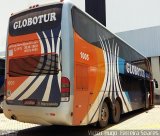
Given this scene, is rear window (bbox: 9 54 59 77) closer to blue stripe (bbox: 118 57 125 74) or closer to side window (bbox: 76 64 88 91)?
side window (bbox: 76 64 88 91)

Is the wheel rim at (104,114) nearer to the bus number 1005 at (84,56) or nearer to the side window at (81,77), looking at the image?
the side window at (81,77)

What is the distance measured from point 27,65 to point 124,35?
22.3 meters

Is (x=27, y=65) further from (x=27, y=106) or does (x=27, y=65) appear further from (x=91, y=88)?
(x=91, y=88)

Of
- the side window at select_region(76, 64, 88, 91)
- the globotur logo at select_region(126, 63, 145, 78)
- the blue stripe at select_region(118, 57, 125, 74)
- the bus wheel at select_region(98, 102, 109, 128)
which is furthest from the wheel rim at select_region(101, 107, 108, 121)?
the globotur logo at select_region(126, 63, 145, 78)

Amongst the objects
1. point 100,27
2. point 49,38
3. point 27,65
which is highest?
point 100,27

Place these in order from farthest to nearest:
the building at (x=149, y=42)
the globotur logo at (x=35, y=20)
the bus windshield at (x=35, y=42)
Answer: the building at (x=149, y=42) < the globotur logo at (x=35, y=20) < the bus windshield at (x=35, y=42)

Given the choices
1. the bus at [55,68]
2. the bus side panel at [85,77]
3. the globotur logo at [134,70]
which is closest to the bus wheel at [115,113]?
the bus at [55,68]

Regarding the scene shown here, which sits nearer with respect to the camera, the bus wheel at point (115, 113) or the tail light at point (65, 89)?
the tail light at point (65, 89)

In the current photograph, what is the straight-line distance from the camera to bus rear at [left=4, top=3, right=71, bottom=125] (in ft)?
25.2

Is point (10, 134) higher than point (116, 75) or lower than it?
lower

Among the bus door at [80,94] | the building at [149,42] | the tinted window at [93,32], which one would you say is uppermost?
the building at [149,42]

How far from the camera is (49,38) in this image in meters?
8.05

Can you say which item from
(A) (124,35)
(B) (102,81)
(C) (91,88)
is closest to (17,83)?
(C) (91,88)

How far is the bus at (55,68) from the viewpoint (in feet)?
25.3
